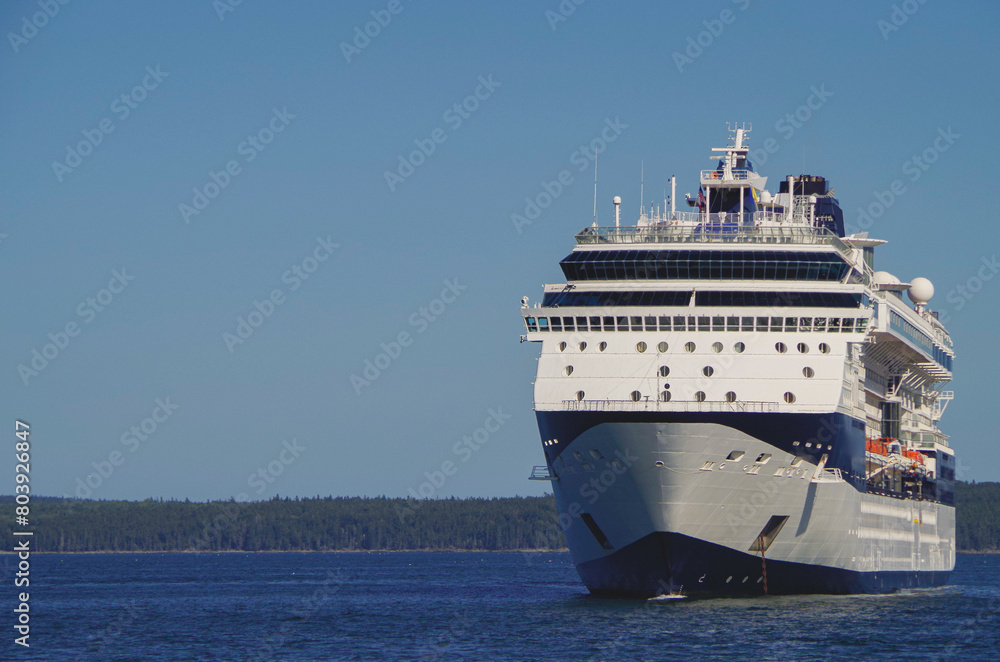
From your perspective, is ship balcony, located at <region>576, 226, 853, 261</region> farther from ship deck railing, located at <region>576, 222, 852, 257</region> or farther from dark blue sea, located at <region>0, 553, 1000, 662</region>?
dark blue sea, located at <region>0, 553, 1000, 662</region>

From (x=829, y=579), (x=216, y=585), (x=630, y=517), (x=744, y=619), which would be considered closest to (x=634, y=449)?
(x=630, y=517)

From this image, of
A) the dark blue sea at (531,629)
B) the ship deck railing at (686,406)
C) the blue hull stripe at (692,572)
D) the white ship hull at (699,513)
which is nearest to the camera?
the dark blue sea at (531,629)

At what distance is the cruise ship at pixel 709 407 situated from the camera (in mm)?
45781

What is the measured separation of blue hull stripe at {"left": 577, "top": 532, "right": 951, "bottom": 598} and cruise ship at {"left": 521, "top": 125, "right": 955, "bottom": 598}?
0.06 metres

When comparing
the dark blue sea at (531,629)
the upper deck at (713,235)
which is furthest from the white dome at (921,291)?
the upper deck at (713,235)

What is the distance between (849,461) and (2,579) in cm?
6934

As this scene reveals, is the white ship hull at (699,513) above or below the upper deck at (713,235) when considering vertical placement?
below

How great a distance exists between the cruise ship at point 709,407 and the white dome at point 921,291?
1632cm

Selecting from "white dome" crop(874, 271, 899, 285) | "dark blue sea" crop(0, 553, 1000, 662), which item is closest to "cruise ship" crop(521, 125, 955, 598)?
Answer: "dark blue sea" crop(0, 553, 1000, 662)

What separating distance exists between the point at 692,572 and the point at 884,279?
81.3 feet

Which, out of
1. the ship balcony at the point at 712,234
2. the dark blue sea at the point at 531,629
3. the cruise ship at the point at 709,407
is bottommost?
the dark blue sea at the point at 531,629

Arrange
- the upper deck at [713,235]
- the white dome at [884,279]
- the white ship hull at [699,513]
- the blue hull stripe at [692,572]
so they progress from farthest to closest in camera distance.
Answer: the white dome at [884,279] → the upper deck at [713,235] → the blue hull stripe at [692,572] → the white ship hull at [699,513]

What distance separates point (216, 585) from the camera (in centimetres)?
8712

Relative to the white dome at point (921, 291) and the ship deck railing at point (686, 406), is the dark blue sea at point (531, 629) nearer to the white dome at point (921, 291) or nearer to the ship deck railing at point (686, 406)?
the ship deck railing at point (686, 406)
